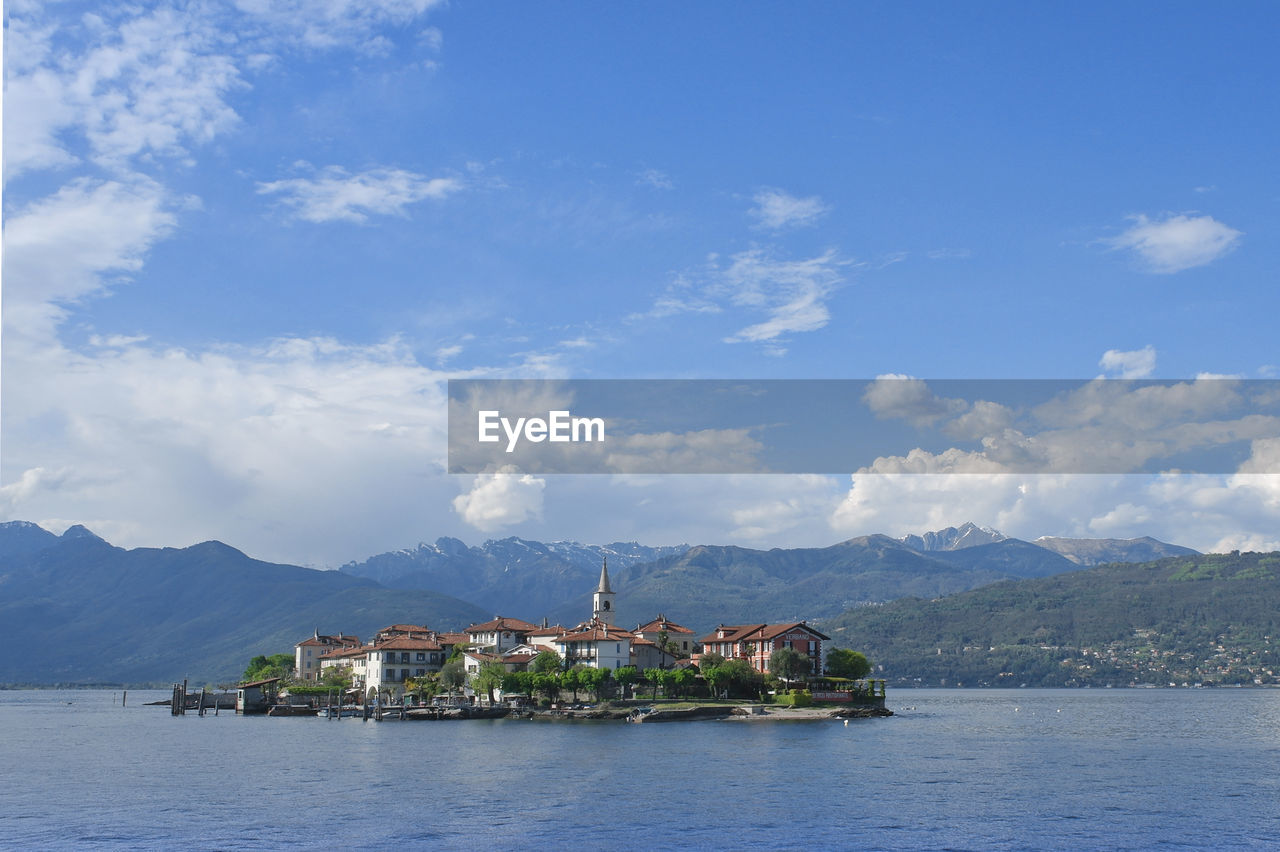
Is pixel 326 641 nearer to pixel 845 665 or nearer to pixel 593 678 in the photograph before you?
pixel 593 678

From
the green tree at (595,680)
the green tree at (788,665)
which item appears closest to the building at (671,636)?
the green tree at (595,680)

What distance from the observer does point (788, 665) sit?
133500 millimetres

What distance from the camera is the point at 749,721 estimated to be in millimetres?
116812

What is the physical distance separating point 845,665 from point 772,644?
10.8 metres

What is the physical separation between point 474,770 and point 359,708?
77315 millimetres

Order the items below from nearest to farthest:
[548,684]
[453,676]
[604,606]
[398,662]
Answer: [548,684] → [453,676] → [398,662] → [604,606]

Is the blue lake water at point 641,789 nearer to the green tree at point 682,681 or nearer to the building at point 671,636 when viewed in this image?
the green tree at point 682,681

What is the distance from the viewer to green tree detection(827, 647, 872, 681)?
142250 mm

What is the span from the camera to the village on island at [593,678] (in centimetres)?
12838

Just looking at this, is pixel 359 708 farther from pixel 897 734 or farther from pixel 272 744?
pixel 897 734

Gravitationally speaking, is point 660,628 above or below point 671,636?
above

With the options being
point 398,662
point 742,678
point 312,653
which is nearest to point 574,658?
point 742,678

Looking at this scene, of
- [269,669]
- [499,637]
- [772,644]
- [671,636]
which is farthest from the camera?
[269,669]

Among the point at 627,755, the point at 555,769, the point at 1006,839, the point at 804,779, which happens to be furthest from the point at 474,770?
the point at 1006,839
